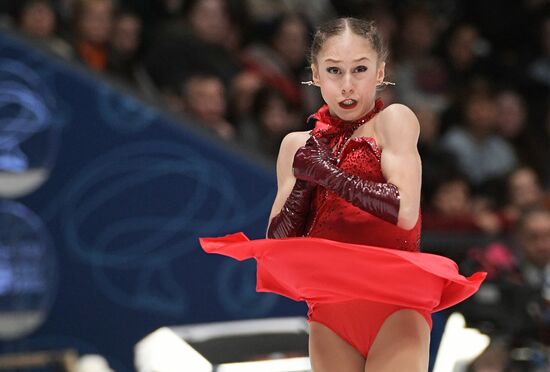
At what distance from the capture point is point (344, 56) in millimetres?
3393

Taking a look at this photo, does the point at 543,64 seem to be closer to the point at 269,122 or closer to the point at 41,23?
the point at 269,122

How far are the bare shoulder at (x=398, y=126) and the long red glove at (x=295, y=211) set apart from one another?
266 millimetres

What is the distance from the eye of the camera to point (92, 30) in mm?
6969

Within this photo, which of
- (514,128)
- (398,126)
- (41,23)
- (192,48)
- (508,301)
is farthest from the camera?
(514,128)

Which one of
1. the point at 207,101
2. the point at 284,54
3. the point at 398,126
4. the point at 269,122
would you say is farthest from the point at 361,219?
the point at 284,54

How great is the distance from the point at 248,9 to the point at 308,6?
962 mm

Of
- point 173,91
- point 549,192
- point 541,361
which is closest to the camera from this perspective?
point 541,361

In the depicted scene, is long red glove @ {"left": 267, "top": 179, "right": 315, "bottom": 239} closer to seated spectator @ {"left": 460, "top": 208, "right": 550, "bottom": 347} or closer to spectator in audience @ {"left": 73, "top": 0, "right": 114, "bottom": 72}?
seated spectator @ {"left": 460, "top": 208, "right": 550, "bottom": 347}

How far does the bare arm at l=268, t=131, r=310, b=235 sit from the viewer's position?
351 centimetres

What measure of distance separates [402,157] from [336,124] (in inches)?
10.7

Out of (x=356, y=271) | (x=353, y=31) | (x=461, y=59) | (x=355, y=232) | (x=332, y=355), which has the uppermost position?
(x=461, y=59)

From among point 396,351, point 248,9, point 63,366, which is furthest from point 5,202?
point 396,351

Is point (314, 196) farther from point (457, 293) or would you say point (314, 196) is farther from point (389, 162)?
point (457, 293)

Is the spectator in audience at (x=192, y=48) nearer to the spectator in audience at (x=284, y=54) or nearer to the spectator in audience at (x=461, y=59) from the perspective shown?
the spectator in audience at (x=284, y=54)
